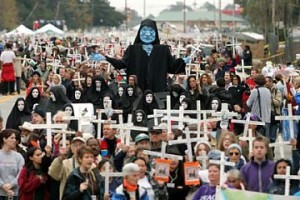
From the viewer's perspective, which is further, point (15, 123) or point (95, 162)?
point (15, 123)

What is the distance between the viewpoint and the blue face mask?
26316 mm

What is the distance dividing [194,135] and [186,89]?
641 cm

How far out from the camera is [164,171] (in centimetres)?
1498

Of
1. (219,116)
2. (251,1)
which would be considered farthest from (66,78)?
(251,1)

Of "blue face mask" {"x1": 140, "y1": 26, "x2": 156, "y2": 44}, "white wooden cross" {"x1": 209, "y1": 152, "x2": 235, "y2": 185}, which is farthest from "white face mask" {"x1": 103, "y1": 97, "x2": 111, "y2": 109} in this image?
"white wooden cross" {"x1": 209, "y1": 152, "x2": 235, "y2": 185}

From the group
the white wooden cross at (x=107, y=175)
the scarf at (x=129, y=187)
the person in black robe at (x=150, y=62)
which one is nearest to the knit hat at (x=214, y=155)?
the white wooden cross at (x=107, y=175)

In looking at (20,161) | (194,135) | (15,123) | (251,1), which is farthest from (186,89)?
(251,1)

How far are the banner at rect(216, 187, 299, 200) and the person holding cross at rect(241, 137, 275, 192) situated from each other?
0.93 metres

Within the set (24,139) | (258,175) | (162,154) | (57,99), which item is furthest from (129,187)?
(57,99)

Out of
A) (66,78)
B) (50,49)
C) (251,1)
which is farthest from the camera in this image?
(251,1)

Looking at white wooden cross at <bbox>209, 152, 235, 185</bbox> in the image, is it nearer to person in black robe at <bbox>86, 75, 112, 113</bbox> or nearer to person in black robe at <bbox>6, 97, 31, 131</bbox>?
person in black robe at <bbox>6, 97, 31, 131</bbox>

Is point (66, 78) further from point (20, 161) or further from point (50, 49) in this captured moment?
point (50, 49)

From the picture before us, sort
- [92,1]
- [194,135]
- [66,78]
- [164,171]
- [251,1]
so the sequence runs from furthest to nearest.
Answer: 1. [92,1]
2. [251,1]
3. [66,78]
4. [194,135]
5. [164,171]

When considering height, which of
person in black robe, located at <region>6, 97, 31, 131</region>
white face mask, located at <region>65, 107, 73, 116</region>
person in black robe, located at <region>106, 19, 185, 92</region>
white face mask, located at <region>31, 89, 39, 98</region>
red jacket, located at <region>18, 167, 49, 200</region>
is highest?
person in black robe, located at <region>106, 19, 185, 92</region>
